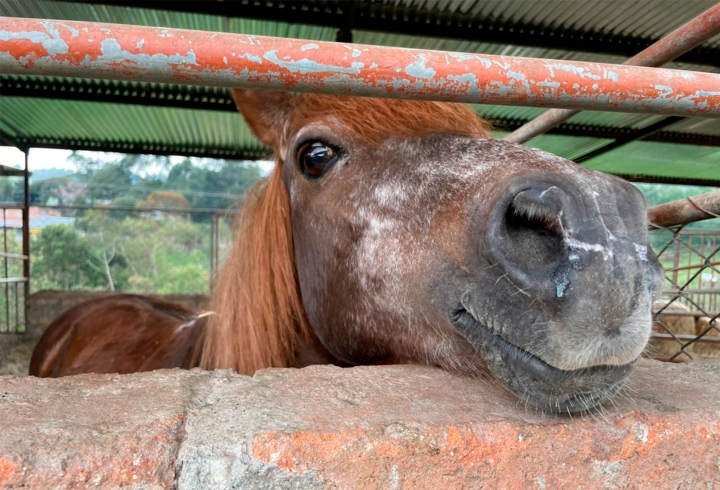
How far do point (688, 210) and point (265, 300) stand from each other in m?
2.28

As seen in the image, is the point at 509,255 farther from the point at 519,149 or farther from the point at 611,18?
the point at 611,18

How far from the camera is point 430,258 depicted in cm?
129

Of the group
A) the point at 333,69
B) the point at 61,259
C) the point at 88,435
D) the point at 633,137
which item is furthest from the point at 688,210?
the point at 61,259

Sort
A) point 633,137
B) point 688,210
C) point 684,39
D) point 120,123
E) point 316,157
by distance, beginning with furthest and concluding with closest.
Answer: point 633,137
point 120,123
point 688,210
point 684,39
point 316,157

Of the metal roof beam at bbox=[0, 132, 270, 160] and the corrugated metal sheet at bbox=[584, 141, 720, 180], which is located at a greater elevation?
the metal roof beam at bbox=[0, 132, 270, 160]

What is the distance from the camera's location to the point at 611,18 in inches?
176

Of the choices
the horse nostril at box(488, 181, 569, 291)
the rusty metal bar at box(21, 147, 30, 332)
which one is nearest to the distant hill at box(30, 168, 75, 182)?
the rusty metal bar at box(21, 147, 30, 332)

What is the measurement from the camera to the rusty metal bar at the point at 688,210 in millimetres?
2381

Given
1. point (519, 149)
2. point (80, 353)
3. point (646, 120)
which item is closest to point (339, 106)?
point (519, 149)

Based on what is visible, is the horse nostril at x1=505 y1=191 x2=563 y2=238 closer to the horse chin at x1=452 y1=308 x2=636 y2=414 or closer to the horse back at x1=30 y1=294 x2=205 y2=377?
the horse chin at x1=452 y1=308 x2=636 y2=414

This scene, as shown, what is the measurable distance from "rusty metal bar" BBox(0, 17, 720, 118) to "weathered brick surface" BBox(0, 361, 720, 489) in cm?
62

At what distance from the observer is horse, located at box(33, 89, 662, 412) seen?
0.94m

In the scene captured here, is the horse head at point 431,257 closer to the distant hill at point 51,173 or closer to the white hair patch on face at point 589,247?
the white hair patch on face at point 589,247

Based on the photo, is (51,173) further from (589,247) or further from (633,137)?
(589,247)
